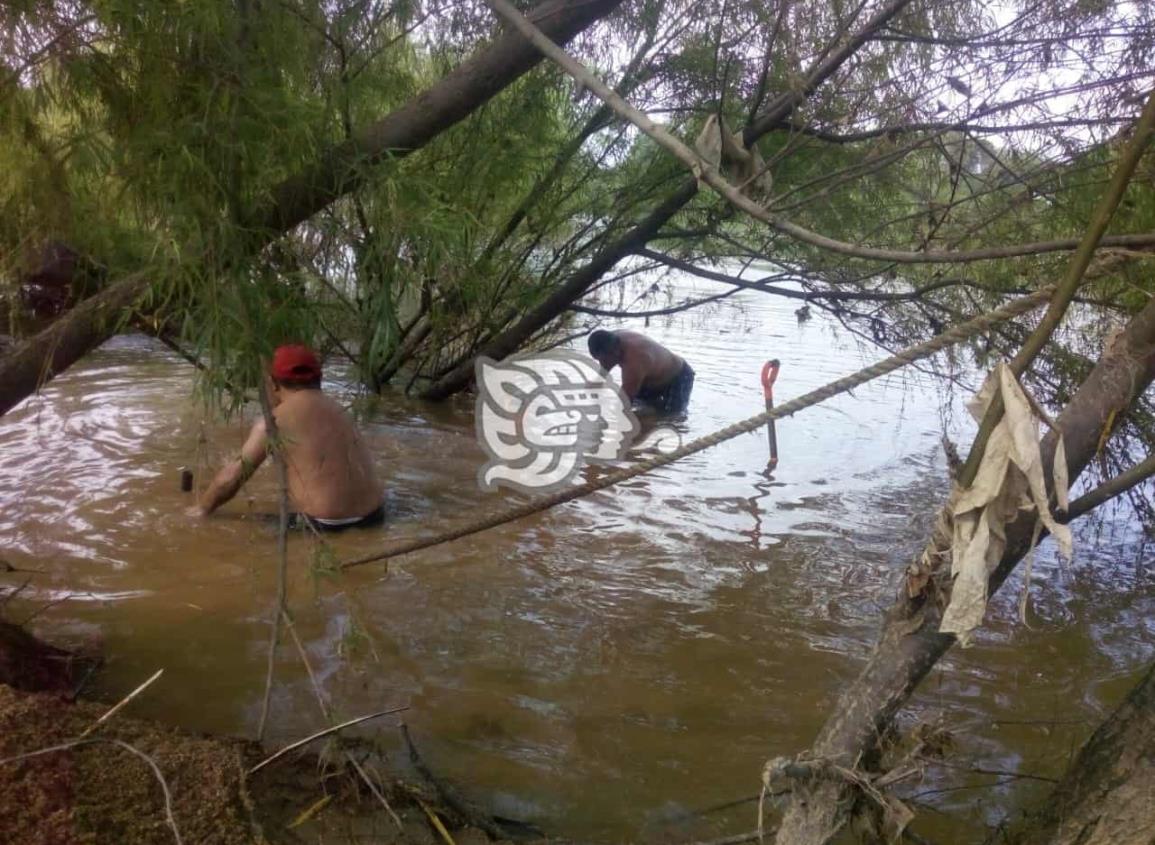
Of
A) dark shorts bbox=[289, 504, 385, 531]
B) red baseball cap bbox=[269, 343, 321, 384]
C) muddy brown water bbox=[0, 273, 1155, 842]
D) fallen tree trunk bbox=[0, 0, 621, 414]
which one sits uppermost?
fallen tree trunk bbox=[0, 0, 621, 414]

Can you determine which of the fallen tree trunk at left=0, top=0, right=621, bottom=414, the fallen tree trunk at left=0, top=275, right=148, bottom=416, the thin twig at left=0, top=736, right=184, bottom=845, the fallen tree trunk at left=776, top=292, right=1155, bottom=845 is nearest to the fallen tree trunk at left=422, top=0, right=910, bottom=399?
the fallen tree trunk at left=0, top=0, right=621, bottom=414

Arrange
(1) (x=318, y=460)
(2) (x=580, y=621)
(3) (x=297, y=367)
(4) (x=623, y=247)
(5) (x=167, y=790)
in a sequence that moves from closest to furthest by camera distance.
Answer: (5) (x=167, y=790), (2) (x=580, y=621), (3) (x=297, y=367), (1) (x=318, y=460), (4) (x=623, y=247)

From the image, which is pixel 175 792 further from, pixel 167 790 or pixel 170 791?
pixel 167 790

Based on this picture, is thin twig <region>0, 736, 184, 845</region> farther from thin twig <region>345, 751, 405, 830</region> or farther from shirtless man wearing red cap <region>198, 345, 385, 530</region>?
shirtless man wearing red cap <region>198, 345, 385, 530</region>

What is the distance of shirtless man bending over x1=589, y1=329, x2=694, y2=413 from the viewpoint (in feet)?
25.2

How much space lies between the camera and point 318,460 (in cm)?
A: 445

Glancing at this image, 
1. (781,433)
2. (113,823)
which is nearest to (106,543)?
(113,823)

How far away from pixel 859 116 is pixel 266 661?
11.3 feet

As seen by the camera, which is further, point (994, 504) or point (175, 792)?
point (175, 792)

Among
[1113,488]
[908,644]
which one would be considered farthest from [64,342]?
[1113,488]

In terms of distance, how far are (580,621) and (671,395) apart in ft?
16.2

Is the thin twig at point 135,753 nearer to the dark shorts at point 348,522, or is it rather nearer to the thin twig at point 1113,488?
the thin twig at point 1113,488
